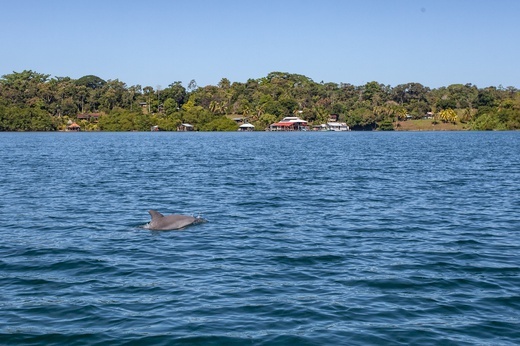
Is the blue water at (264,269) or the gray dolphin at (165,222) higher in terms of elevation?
the gray dolphin at (165,222)

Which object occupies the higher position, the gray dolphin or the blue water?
the gray dolphin

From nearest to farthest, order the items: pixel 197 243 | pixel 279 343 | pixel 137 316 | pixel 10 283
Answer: pixel 279 343 < pixel 137 316 < pixel 10 283 < pixel 197 243

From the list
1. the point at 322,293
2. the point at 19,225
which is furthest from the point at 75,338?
the point at 19,225

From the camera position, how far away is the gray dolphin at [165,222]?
26.9m

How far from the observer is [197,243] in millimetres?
23984

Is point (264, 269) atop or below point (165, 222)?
below

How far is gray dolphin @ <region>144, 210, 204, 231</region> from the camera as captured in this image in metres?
26.9

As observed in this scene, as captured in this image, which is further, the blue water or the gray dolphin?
the gray dolphin

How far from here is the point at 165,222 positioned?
27.1 metres

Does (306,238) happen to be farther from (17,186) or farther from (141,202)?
(17,186)

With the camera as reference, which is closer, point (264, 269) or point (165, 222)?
point (264, 269)

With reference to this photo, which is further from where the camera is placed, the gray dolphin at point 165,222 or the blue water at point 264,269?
the gray dolphin at point 165,222

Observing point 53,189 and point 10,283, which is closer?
point 10,283

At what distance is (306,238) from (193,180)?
2744cm
